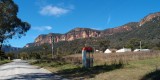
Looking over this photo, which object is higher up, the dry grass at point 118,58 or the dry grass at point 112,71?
the dry grass at point 118,58

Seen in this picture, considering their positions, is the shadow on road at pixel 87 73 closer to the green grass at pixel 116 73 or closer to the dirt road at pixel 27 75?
the green grass at pixel 116 73

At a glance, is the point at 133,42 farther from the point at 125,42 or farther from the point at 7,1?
the point at 7,1

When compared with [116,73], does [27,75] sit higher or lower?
lower

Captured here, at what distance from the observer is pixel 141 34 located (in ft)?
584

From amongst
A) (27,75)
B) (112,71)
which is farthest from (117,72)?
(27,75)

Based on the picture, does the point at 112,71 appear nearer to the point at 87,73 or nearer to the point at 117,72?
the point at 117,72

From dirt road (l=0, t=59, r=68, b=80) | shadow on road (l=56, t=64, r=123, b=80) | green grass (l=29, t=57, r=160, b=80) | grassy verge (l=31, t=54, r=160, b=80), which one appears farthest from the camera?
dirt road (l=0, t=59, r=68, b=80)

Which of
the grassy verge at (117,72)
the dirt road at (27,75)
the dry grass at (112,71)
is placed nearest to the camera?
the grassy verge at (117,72)

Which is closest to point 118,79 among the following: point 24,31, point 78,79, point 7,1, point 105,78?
point 105,78

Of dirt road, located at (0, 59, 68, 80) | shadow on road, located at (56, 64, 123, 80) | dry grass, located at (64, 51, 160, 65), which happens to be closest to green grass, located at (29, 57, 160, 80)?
shadow on road, located at (56, 64, 123, 80)

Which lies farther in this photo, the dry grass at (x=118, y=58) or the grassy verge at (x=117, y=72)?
the dry grass at (x=118, y=58)

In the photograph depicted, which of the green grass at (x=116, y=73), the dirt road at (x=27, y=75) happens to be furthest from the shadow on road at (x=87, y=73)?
the dirt road at (x=27, y=75)

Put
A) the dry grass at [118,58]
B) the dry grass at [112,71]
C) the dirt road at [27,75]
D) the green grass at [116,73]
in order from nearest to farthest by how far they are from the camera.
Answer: the green grass at [116,73] → the dry grass at [112,71] → the dirt road at [27,75] → the dry grass at [118,58]

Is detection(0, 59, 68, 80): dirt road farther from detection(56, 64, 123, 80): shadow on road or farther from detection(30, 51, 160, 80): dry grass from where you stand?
detection(30, 51, 160, 80): dry grass
